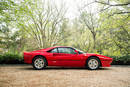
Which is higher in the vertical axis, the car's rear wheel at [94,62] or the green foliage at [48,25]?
the green foliage at [48,25]

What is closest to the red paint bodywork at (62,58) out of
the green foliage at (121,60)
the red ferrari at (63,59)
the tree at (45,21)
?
the red ferrari at (63,59)

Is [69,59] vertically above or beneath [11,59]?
above

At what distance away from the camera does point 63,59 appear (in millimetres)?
7754

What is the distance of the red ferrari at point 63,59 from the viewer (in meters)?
7.70

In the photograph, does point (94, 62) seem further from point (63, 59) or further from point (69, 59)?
point (63, 59)

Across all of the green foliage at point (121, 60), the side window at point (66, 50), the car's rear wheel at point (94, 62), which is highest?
the side window at point (66, 50)

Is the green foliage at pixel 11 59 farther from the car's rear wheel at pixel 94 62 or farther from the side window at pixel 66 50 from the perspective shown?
the car's rear wheel at pixel 94 62

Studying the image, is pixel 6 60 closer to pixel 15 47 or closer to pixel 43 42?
pixel 43 42

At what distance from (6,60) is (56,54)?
498 cm

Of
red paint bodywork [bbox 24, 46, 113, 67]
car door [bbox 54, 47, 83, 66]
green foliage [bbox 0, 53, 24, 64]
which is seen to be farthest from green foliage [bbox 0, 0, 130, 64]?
car door [bbox 54, 47, 83, 66]

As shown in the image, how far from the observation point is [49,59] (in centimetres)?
772

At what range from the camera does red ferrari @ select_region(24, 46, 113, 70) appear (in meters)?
7.70

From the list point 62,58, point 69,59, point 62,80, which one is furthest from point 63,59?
point 62,80

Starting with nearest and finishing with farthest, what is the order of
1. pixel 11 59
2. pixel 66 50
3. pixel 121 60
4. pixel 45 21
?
1. pixel 66 50
2. pixel 11 59
3. pixel 121 60
4. pixel 45 21
